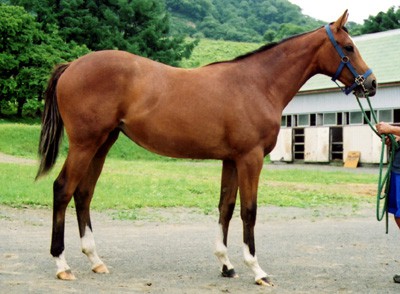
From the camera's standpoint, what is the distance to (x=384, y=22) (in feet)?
177

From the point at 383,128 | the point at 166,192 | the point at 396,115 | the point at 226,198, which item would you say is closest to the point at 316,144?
the point at 396,115

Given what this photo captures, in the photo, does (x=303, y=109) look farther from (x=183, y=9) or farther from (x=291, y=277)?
(x=183, y=9)

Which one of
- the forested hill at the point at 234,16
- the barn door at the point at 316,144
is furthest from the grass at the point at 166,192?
the forested hill at the point at 234,16

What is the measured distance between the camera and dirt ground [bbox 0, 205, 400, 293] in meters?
5.50

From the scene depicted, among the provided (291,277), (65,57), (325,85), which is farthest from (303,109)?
(291,277)

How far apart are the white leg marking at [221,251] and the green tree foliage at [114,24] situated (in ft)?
132

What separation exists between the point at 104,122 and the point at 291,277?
8.11 ft

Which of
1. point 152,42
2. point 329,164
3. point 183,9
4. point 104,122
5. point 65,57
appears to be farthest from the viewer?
point 183,9

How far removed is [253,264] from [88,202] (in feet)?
6.17

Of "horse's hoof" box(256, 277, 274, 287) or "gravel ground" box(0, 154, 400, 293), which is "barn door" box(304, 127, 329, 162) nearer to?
"gravel ground" box(0, 154, 400, 293)

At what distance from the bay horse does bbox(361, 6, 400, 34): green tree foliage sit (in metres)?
50.2

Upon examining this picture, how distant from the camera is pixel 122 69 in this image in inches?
236

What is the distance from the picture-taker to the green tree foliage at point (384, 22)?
53.2 metres

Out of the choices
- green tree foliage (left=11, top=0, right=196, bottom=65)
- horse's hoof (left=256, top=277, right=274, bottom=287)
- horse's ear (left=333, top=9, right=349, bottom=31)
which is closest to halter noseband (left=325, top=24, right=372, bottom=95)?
horse's ear (left=333, top=9, right=349, bottom=31)
